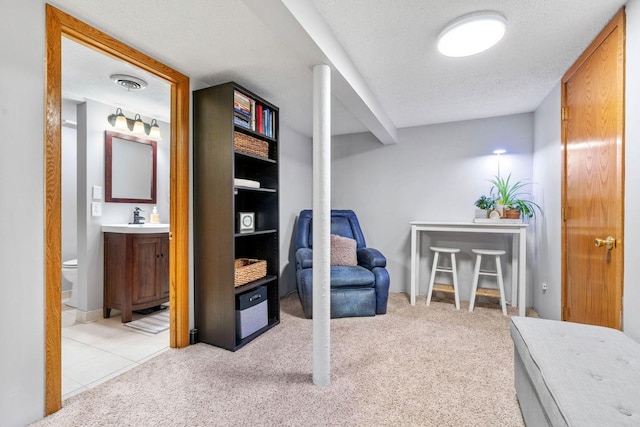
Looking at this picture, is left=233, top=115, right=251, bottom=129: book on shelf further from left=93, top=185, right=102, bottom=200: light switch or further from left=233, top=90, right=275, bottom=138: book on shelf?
left=93, top=185, right=102, bottom=200: light switch

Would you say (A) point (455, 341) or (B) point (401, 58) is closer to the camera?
(B) point (401, 58)

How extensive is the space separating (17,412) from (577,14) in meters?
3.55

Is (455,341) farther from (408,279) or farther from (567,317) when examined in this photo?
(408,279)

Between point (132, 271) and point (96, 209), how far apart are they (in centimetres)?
75

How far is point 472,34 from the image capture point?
1678 mm

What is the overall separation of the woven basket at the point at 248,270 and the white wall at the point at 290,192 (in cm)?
95

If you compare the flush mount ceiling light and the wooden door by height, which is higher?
the flush mount ceiling light

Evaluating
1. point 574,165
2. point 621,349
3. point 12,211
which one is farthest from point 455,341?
point 12,211

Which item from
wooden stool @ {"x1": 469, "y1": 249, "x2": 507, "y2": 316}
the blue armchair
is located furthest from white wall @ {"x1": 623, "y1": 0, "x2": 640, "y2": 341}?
the blue armchair

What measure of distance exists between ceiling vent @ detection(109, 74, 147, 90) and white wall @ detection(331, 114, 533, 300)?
8.05 ft

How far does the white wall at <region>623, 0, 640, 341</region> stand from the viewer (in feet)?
4.68

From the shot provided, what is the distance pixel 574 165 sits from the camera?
7.05ft

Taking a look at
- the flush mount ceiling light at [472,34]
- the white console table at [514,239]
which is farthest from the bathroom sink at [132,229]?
the flush mount ceiling light at [472,34]

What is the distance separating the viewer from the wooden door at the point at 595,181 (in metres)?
1.58
